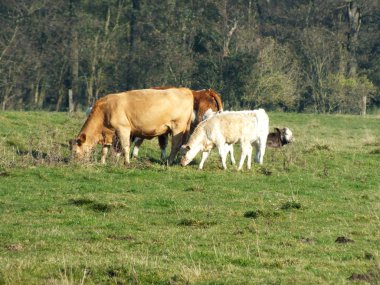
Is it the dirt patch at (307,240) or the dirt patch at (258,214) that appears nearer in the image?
the dirt patch at (307,240)

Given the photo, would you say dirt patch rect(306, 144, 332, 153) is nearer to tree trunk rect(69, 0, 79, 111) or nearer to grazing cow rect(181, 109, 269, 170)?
grazing cow rect(181, 109, 269, 170)

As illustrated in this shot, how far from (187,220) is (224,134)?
22.6 ft

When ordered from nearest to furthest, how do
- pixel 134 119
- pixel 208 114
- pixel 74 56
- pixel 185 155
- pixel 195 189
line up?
pixel 195 189, pixel 185 155, pixel 134 119, pixel 208 114, pixel 74 56

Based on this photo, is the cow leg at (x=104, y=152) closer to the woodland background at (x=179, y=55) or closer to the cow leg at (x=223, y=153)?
the cow leg at (x=223, y=153)

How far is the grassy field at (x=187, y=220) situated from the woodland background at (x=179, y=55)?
24.3 meters

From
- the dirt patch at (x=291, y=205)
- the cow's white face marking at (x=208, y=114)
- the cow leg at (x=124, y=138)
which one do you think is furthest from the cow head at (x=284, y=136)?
the dirt patch at (x=291, y=205)

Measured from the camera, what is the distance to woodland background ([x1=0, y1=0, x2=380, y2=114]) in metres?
48.0

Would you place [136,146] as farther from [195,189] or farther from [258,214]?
[258,214]

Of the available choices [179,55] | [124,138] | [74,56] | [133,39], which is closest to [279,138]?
[124,138]

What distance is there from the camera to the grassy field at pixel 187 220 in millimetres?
10500

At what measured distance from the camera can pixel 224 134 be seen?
20.6 m

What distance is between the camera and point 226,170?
66.1ft

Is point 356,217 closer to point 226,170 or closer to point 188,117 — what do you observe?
point 226,170

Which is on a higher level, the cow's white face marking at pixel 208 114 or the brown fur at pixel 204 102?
the brown fur at pixel 204 102
